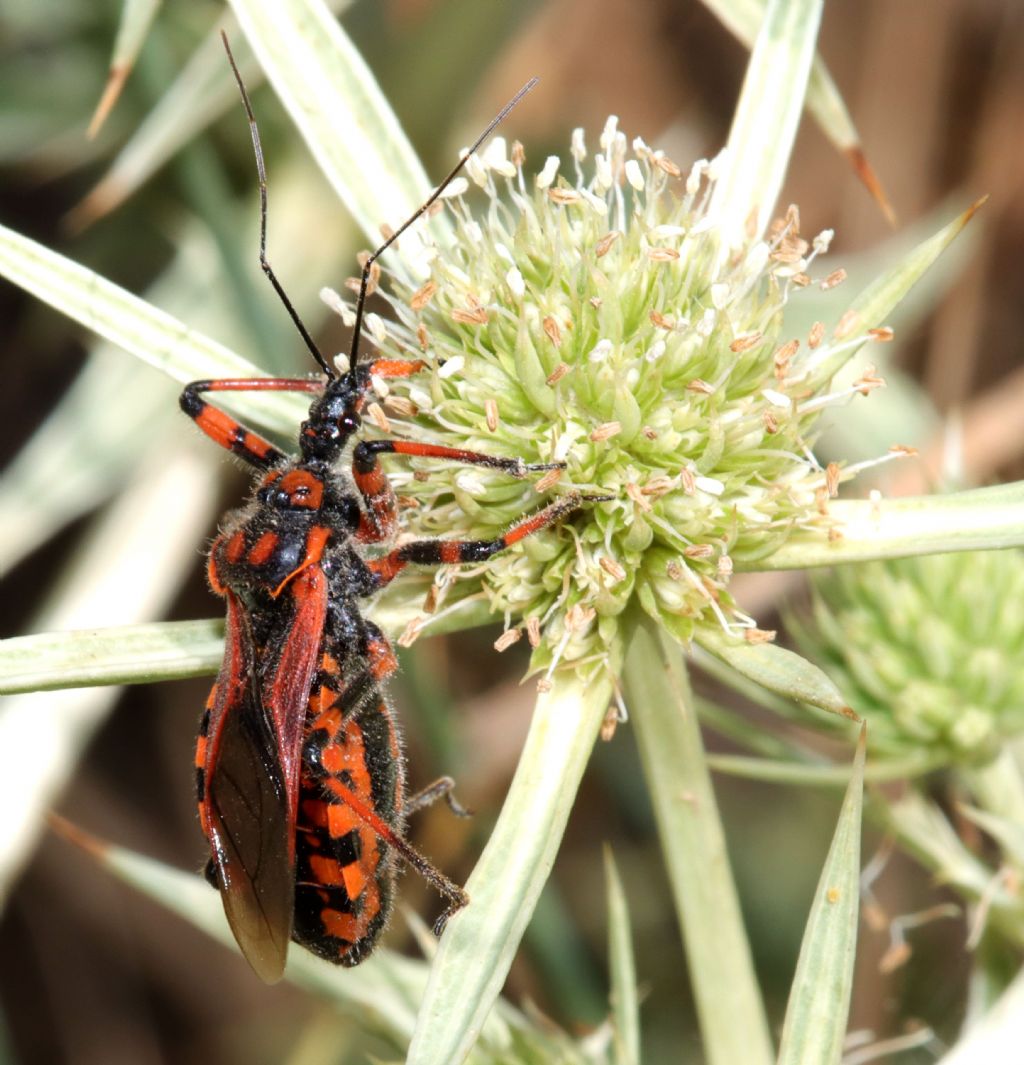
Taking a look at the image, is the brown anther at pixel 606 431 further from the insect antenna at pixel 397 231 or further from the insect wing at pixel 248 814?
the insect wing at pixel 248 814

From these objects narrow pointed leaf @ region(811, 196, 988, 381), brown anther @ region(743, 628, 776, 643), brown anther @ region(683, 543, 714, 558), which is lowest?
brown anther @ region(743, 628, 776, 643)

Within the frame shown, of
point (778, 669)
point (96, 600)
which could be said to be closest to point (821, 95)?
point (778, 669)

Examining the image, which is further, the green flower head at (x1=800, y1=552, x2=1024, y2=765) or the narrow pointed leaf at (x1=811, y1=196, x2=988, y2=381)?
the green flower head at (x1=800, y1=552, x2=1024, y2=765)

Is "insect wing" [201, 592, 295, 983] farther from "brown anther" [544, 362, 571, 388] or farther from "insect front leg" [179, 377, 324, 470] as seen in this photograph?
"brown anther" [544, 362, 571, 388]

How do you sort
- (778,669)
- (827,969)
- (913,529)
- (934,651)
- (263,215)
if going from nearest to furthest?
(827,969) < (778,669) < (913,529) < (263,215) < (934,651)

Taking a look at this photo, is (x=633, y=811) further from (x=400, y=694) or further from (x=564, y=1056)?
(x=564, y=1056)

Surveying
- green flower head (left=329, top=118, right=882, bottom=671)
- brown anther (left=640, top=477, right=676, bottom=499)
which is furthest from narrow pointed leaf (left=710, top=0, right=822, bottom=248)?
brown anther (left=640, top=477, right=676, bottom=499)

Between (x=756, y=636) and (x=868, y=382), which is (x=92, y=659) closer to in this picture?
(x=756, y=636)
